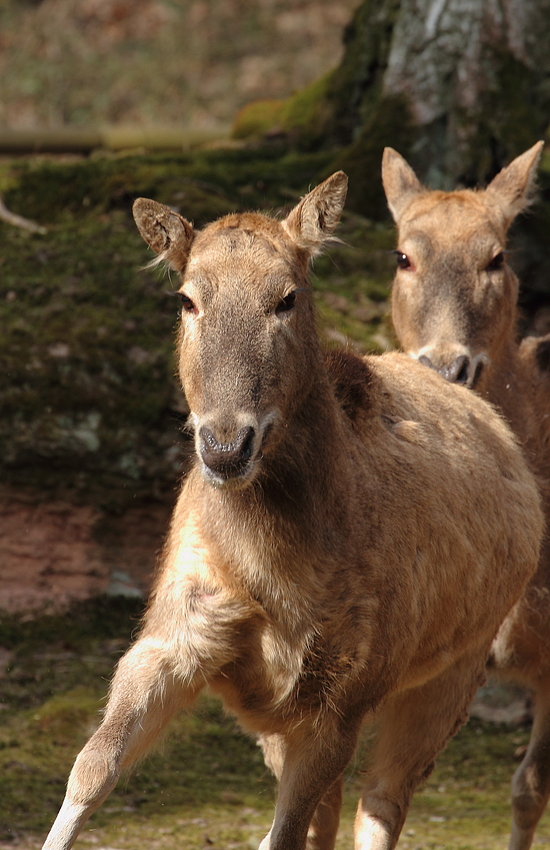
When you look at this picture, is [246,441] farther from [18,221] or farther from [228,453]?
[18,221]

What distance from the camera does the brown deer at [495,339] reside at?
6.53 meters

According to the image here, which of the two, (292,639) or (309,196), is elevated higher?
(309,196)

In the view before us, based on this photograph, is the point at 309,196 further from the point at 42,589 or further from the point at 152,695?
the point at 42,589

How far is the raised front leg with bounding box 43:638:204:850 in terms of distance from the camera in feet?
13.2

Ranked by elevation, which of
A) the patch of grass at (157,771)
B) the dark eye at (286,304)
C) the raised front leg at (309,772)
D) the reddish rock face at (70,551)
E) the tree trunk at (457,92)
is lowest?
the patch of grass at (157,771)

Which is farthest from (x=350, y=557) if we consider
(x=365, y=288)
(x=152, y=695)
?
(x=365, y=288)

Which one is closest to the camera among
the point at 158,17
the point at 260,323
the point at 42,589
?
the point at 260,323

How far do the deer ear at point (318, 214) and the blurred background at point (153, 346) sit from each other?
208 cm

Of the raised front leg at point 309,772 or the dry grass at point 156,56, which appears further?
the dry grass at point 156,56

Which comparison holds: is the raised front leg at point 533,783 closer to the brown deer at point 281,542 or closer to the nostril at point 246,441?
the brown deer at point 281,542

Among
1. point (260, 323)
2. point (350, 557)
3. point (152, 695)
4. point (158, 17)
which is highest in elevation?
point (158, 17)

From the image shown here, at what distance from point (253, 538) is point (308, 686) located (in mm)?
668

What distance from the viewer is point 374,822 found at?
17.5 feet

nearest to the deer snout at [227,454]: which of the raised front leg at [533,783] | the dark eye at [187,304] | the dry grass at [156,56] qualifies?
the dark eye at [187,304]
